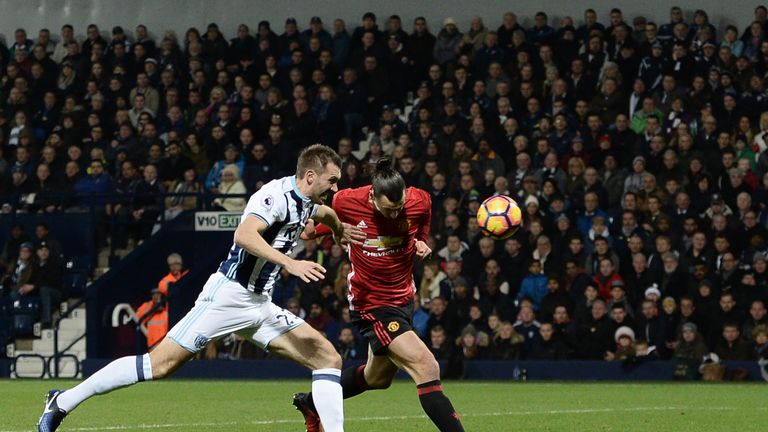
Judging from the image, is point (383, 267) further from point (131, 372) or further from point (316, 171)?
point (131, 372)

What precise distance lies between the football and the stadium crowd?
682cm

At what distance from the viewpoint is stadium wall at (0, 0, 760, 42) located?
24219 mm

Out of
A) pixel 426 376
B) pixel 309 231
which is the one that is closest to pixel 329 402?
pixel 426 376

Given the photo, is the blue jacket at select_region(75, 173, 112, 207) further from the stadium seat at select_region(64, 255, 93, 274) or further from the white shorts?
the white shorts

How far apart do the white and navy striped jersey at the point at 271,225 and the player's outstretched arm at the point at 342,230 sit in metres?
0.29

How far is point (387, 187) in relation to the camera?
9.13 meters

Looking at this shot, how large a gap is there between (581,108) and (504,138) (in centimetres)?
119

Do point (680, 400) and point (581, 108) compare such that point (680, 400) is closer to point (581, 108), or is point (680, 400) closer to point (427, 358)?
point (427, 358)

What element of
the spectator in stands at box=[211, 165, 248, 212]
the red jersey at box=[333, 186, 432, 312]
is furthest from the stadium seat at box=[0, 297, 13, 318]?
the red jersey at box=[333, 186, 432, 312]

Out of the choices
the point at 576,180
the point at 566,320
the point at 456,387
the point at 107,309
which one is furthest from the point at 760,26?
the point at 107,309

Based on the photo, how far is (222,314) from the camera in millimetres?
8609

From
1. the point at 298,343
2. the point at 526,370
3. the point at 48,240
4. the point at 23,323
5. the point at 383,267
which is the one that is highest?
the point at 383,267

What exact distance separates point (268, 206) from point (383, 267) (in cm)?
146

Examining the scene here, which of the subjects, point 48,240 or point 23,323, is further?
point 48,240
